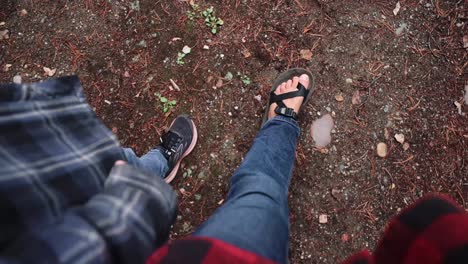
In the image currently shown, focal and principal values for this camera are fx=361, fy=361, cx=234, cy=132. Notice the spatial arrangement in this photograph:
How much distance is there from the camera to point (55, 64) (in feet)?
8.52

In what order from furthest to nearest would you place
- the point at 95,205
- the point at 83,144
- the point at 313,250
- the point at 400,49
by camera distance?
the point at 400,49 < the point at 313,250 < the point at 83,144 < the point at 95,205

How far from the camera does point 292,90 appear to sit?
234cm

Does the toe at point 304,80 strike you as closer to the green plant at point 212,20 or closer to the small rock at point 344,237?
the green plant at point 212,20

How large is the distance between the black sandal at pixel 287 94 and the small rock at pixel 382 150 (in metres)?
0.56

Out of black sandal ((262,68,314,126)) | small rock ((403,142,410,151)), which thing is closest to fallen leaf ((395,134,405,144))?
small rock ((403,142,410,151))

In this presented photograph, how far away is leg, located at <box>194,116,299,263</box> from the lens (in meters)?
1.33

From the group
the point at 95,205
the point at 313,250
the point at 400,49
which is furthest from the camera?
the point at 400,49

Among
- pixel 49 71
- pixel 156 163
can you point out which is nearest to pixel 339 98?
pixel 156 163

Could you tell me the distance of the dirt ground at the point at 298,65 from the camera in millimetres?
2326

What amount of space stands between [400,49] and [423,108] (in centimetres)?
43

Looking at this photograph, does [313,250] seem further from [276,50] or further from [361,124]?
[276,50]

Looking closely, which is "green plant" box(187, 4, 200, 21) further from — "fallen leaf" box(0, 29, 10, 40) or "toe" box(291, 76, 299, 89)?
"fallen leaf" box(0, 29, 10, 40)

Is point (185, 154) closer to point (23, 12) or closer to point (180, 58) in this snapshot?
point (180, 58)

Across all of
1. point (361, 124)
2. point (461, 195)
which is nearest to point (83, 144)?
point (361, 124)
